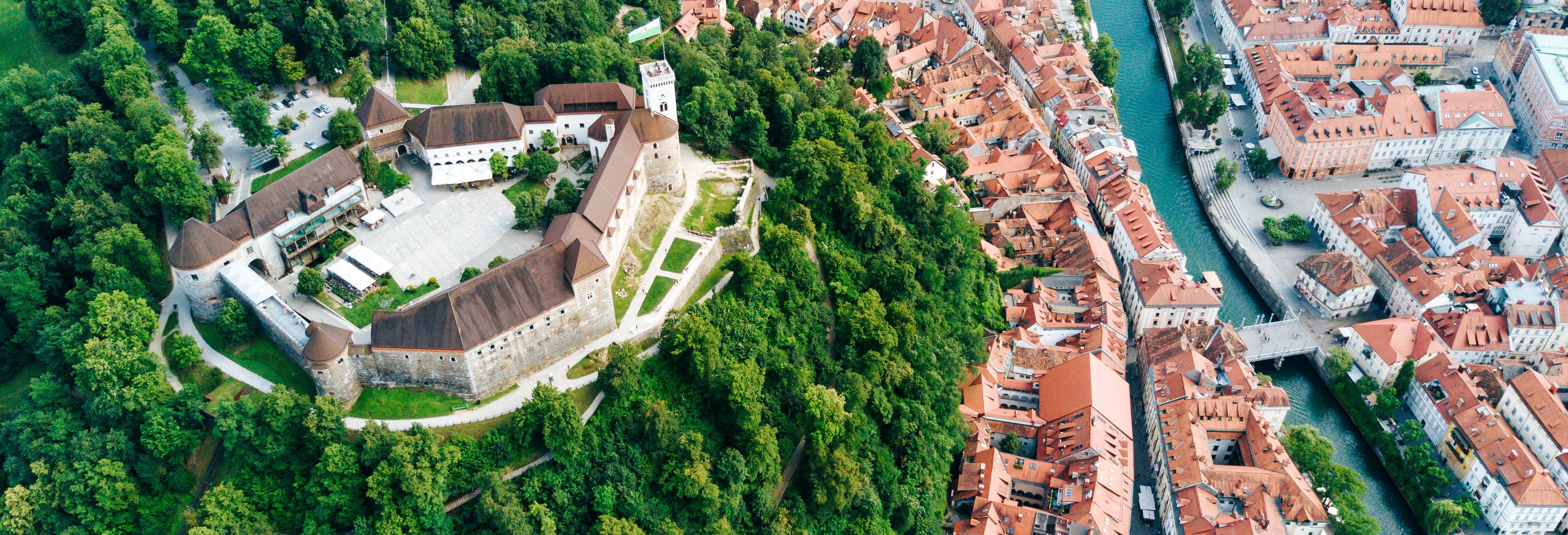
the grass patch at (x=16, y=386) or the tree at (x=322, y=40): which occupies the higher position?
the tree at (x=322, y=40)

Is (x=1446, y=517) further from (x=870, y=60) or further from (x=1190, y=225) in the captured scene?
(x=870, y=60)

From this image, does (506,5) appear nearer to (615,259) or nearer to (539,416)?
(615,259)

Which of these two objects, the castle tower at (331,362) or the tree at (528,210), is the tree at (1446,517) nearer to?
the tree at (528,210)

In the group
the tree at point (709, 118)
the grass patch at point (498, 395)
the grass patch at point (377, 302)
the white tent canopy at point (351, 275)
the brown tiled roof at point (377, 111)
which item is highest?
the tree at point (709, 118)

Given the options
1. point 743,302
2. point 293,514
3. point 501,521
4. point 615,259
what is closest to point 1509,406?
point 743,302

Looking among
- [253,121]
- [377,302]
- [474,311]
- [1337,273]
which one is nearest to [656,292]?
[474,311]

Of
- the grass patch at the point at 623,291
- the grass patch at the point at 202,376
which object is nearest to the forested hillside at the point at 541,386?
the grass patch at the point at 202,376

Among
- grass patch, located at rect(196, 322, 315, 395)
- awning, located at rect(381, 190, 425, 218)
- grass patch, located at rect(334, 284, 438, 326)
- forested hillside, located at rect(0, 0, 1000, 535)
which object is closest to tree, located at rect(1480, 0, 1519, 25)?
forested hillside, located at rect(0, 0, 1000, 535)

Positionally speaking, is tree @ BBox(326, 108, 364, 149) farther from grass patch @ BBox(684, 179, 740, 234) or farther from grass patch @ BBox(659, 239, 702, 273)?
grass patch @ BBox(684, 179, 740, 234)
